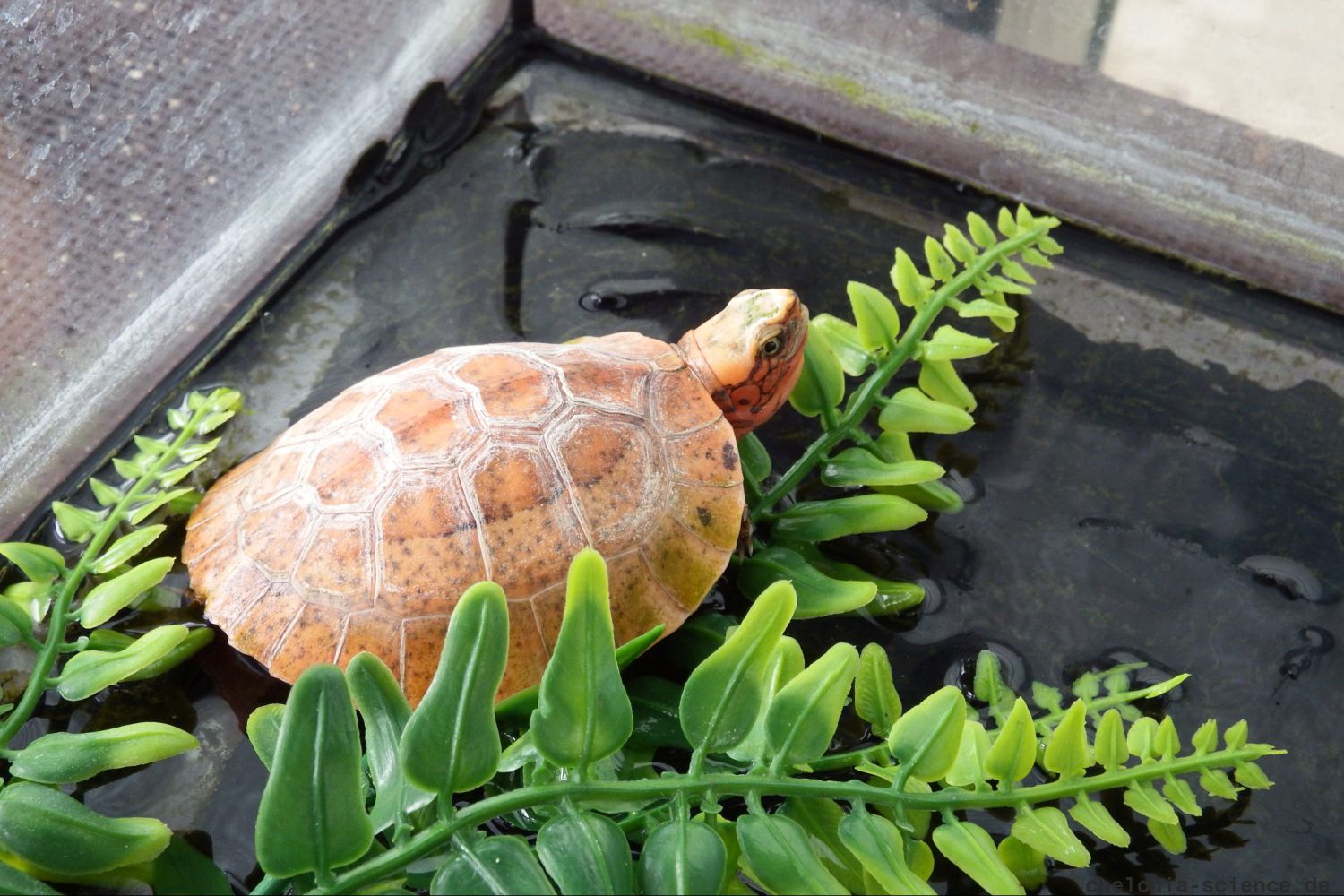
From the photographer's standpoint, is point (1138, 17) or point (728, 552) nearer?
point (728, 552)

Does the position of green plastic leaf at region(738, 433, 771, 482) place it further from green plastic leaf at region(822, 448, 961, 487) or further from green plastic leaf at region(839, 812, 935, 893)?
green plastic leaf at region(839, 812, 935, 893)

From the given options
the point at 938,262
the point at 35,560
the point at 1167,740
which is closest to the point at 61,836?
the point at 35,560

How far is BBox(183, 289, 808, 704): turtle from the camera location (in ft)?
3.20

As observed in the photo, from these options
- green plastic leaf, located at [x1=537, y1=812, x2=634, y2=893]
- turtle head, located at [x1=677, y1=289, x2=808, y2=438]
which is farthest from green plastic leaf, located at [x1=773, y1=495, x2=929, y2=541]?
green plastic leaf, located at [x1=537, y1=812, x2=634, y2=893]

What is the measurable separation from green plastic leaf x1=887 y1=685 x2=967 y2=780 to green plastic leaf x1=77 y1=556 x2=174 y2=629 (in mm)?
645

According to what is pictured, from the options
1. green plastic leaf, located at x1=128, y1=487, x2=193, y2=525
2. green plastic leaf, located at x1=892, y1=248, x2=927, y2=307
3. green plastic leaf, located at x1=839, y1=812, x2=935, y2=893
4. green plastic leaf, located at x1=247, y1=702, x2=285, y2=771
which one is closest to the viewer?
green plastic leaf, located at x1=839, y1=812, x2=935, y2=893

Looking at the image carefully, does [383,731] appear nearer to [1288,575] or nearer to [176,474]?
[176,474]

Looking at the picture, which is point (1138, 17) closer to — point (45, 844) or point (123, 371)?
point (123, 371)

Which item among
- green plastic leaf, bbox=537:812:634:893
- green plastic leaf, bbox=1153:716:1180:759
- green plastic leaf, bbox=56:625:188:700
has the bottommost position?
green plastic leaf, bbox=56:625:188:700

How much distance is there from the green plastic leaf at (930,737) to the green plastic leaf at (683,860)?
160 mm

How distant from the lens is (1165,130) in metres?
1.50

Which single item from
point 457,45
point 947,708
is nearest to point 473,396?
point 947,708

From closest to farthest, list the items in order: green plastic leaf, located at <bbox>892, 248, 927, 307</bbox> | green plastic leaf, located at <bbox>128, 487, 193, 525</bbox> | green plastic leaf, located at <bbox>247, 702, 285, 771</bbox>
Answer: green plastic leaf, located at <bbox>247, 702, 285, 771</bbox> → green plastic leaf, located at <bbox>128, 487, 193, 525</bbox> → green plastic leaf, located at <bbox>892, 248, 927, 307</bbox>

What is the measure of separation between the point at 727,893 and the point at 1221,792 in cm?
42
